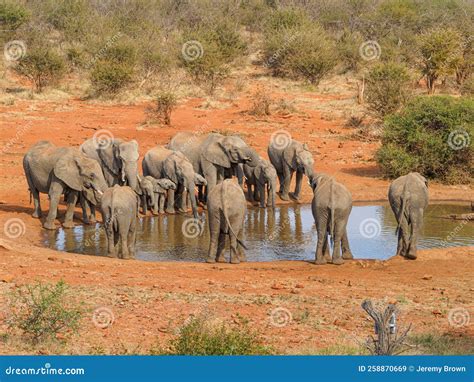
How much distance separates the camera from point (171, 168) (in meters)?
18.1

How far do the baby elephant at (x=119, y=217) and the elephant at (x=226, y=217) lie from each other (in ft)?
4.39

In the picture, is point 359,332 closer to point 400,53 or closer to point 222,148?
point 222,148

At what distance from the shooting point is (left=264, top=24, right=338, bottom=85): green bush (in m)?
38.5

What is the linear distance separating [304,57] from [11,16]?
615 inches

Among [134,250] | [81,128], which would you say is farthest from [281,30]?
[134,250]

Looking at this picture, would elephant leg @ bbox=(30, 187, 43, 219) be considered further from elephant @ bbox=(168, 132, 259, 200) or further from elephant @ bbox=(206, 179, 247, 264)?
elephant @ bbox=(206, 179, 247, 264)

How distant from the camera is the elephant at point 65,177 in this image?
647 inches

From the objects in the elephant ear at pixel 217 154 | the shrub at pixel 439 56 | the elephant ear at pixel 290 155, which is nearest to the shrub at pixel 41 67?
the shrub at pixel 439 56

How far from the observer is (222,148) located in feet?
61.0

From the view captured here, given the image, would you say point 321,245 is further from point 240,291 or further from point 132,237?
point 132,237

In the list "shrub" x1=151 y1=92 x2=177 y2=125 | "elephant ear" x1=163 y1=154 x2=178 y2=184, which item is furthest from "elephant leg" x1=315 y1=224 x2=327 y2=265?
"shrub" x1=151 y1=92 x2=177 y2=125

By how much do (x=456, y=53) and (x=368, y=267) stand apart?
24.5 m

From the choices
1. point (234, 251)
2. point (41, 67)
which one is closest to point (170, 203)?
point (234, 251)

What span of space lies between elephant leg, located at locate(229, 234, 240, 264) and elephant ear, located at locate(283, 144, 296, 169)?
6242mm
